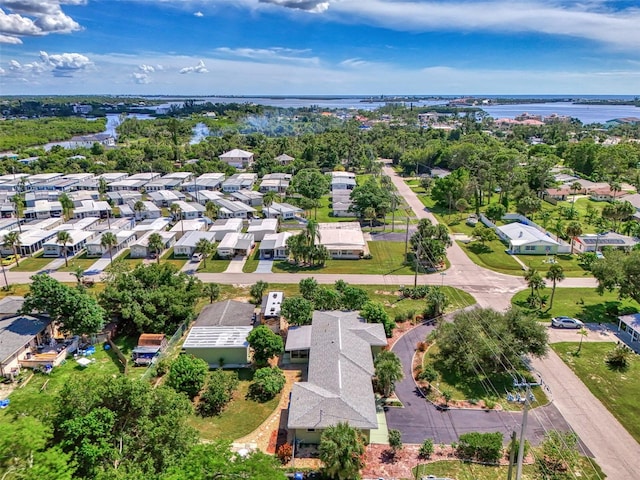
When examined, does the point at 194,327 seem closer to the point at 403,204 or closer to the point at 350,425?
the point at 350,425

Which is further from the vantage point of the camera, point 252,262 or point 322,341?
point 252,262

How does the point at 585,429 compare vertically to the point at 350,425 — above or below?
below

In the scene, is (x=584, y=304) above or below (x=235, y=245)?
below

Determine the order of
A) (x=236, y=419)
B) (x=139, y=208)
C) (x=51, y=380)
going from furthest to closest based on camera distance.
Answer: (x=139, y=208), (x=51, y=380), (x=236, y=419)

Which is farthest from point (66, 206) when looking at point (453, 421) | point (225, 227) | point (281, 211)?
point (453, 421)

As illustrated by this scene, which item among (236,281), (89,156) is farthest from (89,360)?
(89,156)

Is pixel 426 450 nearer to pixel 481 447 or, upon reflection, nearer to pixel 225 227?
pixel 481 447

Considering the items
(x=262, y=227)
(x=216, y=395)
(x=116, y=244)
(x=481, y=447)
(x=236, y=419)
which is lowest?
(x=236, y=419)
